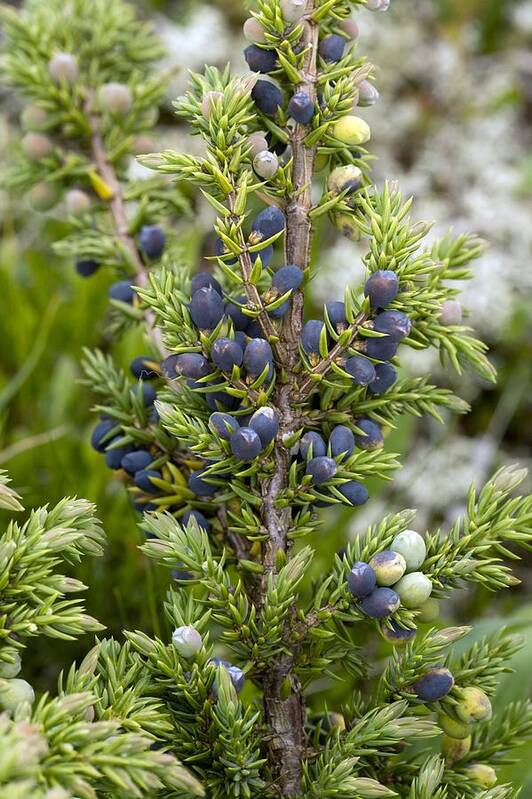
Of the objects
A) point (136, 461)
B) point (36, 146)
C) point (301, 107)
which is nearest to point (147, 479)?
point (136, 461)

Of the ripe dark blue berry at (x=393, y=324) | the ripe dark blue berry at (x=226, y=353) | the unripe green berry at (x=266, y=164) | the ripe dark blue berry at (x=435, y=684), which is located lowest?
the ripe dark blue berry at (x=435, y=684)

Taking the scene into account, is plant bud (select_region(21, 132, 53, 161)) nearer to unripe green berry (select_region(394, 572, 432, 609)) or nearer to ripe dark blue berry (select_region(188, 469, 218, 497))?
ripe dark blue berry (select_region(188, 469, 218, 497))

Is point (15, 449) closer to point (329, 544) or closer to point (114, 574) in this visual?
point (114, 574)

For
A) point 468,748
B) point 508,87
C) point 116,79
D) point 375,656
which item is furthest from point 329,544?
point 508,87

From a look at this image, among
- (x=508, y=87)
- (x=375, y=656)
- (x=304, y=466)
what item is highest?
(x=508, y=87)

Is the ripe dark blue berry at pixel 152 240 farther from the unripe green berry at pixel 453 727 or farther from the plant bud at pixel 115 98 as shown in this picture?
the unripe green berry at pixel 453 727

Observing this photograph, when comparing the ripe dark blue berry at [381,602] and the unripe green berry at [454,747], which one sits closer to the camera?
the ripe dark blue berry at [381,602]

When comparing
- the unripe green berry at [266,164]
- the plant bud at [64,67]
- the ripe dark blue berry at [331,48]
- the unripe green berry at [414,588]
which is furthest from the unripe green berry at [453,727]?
the plant bud at [64,67]

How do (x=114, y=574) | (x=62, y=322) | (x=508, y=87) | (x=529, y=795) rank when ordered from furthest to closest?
(x=508, y=87) < (x=62, y=322) < (x=114, y=574) < (x=529, y=795)
